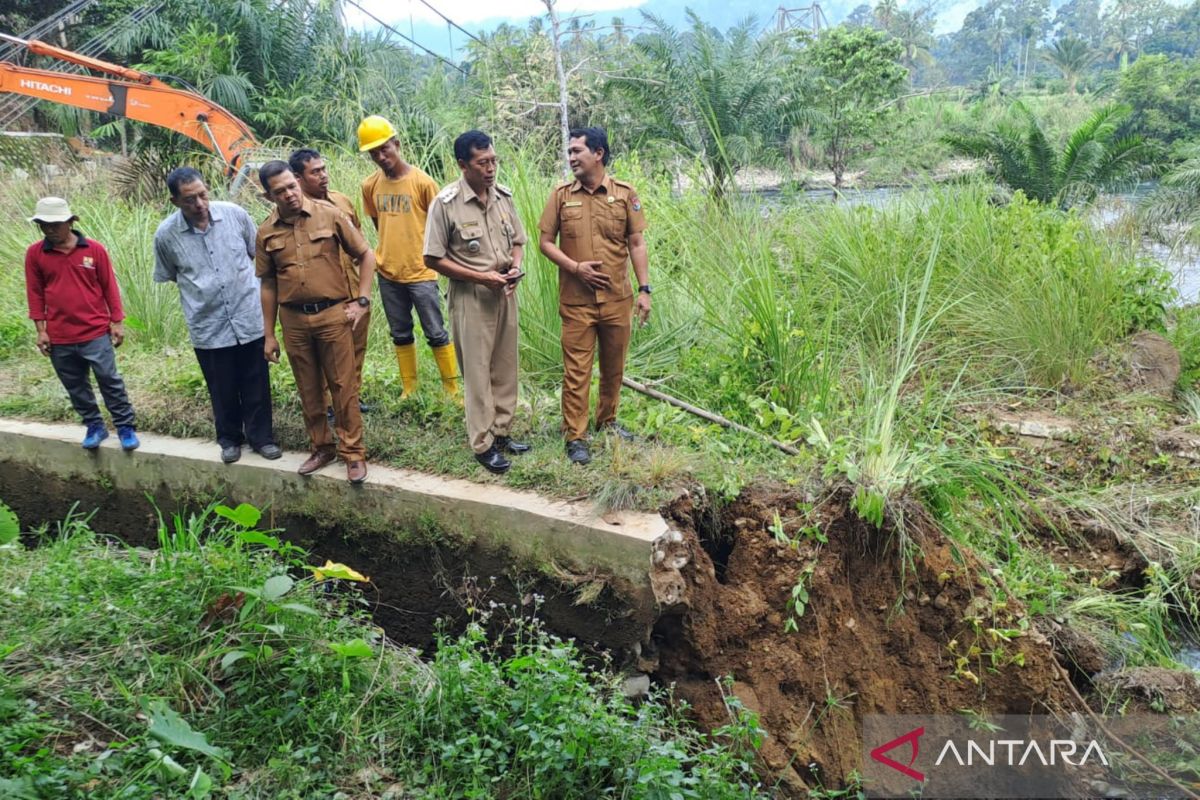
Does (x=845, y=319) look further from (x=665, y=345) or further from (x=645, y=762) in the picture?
(x=645, y=762)

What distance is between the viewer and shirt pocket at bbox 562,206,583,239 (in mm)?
4855

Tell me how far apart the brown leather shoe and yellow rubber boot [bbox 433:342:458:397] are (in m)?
0.93

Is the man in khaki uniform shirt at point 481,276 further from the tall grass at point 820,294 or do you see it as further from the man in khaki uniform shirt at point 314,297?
the tall grass at point 820,294

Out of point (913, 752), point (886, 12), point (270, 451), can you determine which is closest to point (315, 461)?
point (270, 451)

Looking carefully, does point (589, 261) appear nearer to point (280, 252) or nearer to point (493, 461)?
point (493, 461)

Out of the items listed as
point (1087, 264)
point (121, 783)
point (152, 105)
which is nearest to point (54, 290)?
point (121, 783)

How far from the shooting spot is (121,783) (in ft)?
10.1

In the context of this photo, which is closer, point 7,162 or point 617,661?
point 617,661

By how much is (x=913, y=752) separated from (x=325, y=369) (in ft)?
12.2

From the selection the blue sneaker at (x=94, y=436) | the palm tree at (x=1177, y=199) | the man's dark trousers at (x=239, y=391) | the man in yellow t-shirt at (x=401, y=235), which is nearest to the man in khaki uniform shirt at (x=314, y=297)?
the man's dark trousers at (x=239, y=391)

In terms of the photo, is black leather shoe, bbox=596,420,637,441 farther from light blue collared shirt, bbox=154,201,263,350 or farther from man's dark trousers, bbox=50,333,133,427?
man's dark trousers, bbox=50,333,133,427

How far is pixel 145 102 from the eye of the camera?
390 inches

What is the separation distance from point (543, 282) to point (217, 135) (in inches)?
210

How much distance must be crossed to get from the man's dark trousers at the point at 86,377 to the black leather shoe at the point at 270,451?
0.95 m
